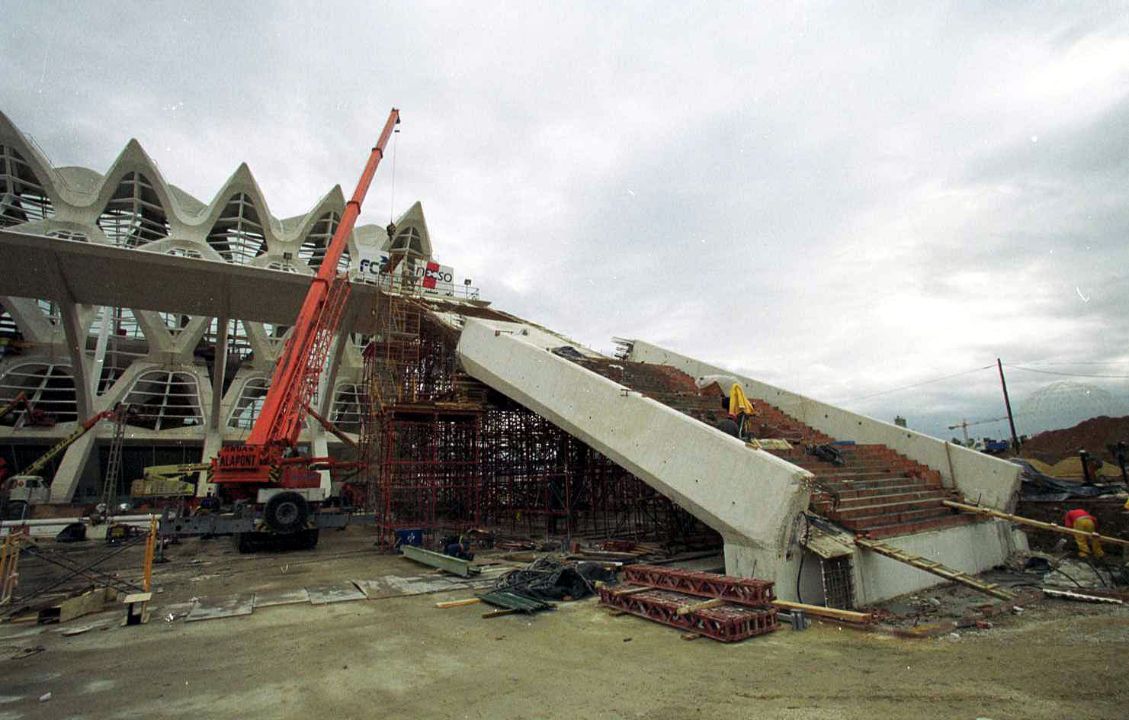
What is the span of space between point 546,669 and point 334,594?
207 inches

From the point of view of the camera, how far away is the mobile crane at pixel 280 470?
1355 centimetres

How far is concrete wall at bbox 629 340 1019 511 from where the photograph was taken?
979cm

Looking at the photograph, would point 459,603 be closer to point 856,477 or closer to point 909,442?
point 856,477

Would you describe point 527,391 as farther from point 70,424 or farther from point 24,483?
point 70,424

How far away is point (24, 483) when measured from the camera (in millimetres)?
24422

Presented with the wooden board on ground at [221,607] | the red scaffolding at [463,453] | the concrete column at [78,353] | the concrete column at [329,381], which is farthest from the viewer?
the concrete column at [329,381]

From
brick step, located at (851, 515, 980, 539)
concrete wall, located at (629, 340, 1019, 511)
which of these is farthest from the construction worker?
concrete wall, located at (629, 340, 1019, 511)

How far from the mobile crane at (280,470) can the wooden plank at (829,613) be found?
1190 cm

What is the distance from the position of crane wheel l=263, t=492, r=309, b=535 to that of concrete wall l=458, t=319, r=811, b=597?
6.37 m

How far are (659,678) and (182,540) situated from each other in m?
20.1

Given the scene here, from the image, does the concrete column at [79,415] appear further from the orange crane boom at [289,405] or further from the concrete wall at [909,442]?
the concrete wall at [909,442]

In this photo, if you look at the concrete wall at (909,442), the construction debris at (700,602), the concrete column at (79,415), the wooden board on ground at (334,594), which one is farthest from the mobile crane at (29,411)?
the construction debris at (700,602)

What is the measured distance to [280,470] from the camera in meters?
14.0

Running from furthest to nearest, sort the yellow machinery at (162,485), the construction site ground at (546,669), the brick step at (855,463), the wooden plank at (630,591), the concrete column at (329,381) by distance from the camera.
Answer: the concrete column at (329,381) < the yellow machinery at (162,485) < the brick step at (855,463) < the wooden plank at (630,591) < the construction site ground at (546,669)
